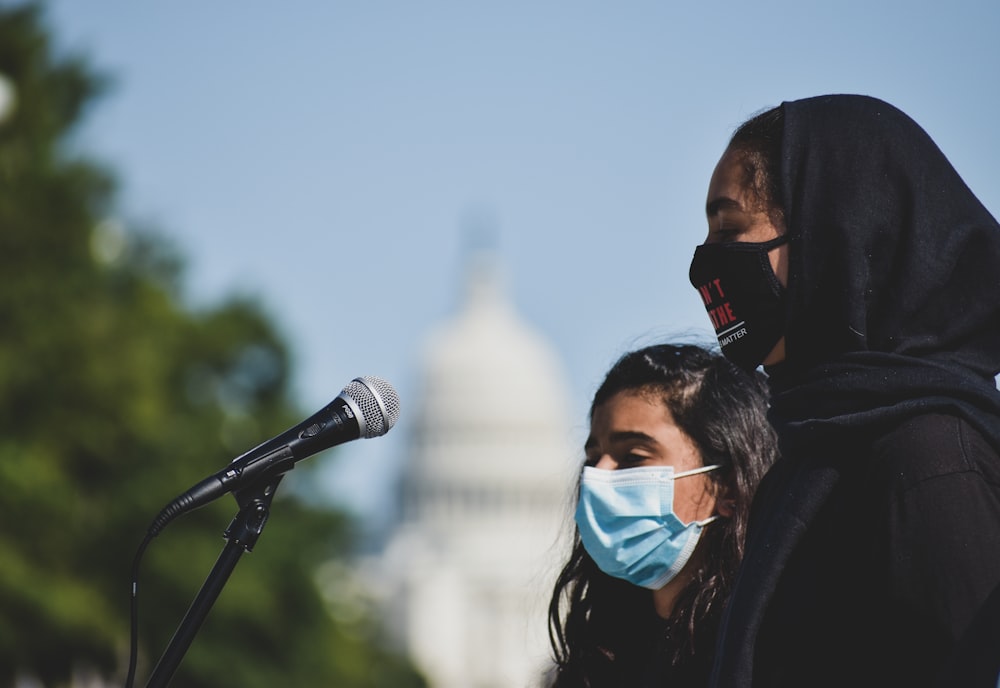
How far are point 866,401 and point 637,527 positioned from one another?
4.55 feet

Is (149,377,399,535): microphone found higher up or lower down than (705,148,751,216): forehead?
lower down

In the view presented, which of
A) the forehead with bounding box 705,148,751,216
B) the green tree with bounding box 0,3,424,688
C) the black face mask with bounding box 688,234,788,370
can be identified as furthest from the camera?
the green tree with bounding box 0,3,424,688

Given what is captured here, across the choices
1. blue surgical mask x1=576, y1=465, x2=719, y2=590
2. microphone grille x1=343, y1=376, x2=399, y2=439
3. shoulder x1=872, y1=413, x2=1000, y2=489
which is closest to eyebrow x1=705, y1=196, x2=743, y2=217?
shoulder x1=872, y1=413, x2=1000, y2=489

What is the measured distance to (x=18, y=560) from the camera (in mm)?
21219

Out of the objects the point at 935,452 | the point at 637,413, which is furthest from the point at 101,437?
the point at 935,452

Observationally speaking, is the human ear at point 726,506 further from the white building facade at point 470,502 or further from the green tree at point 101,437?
the white building facade at point 470,502

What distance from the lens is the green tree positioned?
2094 centimetres

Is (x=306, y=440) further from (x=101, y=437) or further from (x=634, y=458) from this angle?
(x=101, y=437)

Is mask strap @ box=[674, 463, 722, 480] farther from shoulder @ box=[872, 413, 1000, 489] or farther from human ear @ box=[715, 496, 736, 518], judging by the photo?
shoulder @ box=[872, 413, 1000, 489]

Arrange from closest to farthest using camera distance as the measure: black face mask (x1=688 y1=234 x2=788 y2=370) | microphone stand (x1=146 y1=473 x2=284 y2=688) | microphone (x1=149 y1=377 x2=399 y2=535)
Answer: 1. black face mask (x1=688 y1=234 x2=788 y2=370)
2. microphone stand (x1=146 y1=473 x2=284 y2=688)
3. microphone (x1=149 y1=377 x2=399 y2=535)

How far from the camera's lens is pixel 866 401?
2.88m

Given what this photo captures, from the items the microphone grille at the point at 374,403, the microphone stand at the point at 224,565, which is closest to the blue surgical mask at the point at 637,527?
the microphone grille at the point at 374,403

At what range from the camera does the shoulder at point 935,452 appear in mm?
2734

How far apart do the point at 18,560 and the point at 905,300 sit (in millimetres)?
19434
